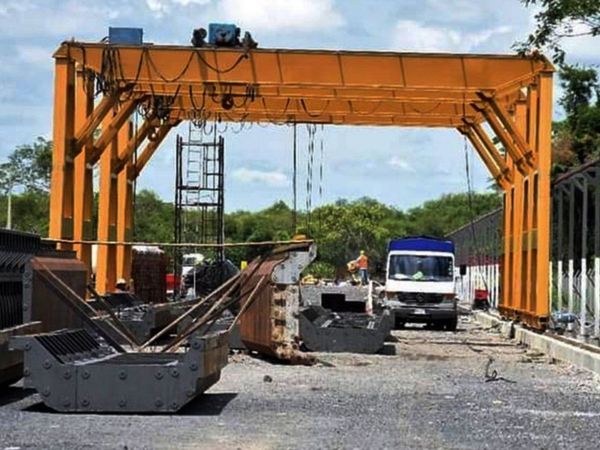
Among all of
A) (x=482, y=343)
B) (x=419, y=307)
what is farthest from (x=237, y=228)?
(x=482, y=343)

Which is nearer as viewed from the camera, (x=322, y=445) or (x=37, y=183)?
(x=322, y=445)

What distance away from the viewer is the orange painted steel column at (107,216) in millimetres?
30047

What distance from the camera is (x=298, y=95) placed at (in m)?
28.4

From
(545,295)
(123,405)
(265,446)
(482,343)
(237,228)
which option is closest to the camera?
(265,446)

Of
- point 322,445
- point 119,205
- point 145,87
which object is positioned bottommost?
point 322,445

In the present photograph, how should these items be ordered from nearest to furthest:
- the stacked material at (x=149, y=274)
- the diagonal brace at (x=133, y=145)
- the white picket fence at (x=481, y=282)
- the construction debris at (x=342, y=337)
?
the construction debris at (x=342, y=337)
the diagonal brace at (x=133, y=145)
the stacked material at (x=149, y=274)
the white picket fence at (x=481, y=282)

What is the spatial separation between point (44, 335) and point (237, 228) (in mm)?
94023

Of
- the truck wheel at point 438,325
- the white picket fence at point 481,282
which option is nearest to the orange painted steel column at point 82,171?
the truck wheel at point 438,325

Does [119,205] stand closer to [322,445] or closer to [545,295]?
[545,295]

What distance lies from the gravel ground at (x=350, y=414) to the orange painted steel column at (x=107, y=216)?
1065 cm

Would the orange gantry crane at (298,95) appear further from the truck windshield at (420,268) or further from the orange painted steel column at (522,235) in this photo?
the truck windshield at (420,268)

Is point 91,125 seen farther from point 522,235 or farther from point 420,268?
point 420,268

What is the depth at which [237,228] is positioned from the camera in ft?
351

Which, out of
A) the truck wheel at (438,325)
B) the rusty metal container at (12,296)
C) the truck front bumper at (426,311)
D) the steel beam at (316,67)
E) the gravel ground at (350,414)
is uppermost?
the steel beam at (316,67)
